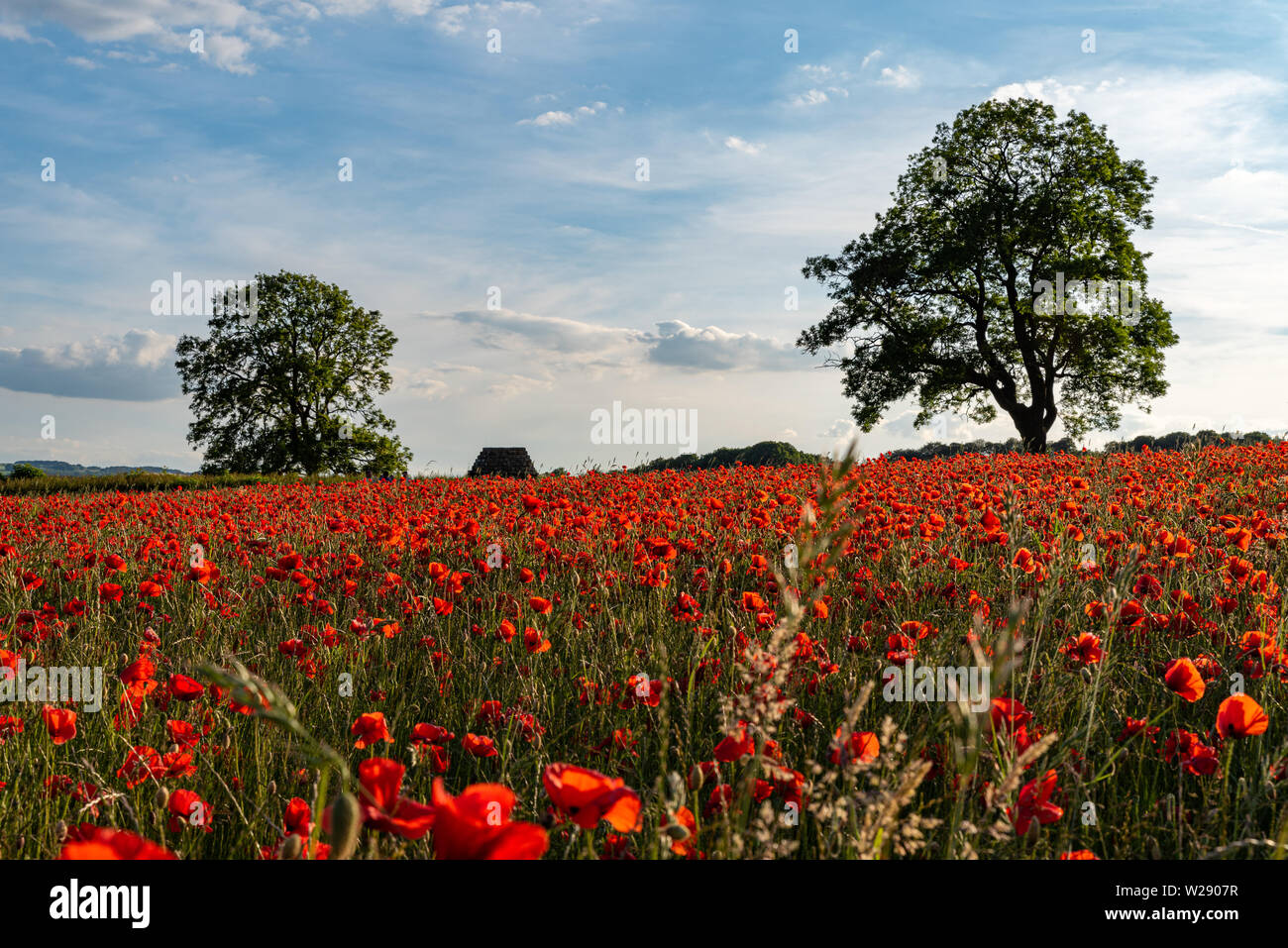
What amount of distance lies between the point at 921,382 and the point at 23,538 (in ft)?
80.2

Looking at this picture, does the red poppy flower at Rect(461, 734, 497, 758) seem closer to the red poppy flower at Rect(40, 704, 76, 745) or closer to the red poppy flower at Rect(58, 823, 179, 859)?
the red poppy flower at Rect(40, 704, 76, 745)

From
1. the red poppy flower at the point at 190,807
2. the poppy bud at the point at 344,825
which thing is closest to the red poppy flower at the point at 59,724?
the red poppy flower at the point at 190,807

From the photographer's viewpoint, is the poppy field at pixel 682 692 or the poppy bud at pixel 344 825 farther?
the poppy field at pixel 682 692

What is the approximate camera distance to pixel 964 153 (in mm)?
26156

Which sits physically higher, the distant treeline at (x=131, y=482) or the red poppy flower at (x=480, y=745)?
the distant treeline at (x=131, y=482)

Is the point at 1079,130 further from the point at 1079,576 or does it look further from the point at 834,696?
the point at 834,696

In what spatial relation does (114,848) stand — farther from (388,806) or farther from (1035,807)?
(1035,807)

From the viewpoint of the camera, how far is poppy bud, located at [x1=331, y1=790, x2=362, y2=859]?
808mm

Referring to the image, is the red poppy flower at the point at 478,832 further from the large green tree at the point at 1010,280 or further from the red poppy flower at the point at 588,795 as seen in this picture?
the large green tree at the point at 1010,280

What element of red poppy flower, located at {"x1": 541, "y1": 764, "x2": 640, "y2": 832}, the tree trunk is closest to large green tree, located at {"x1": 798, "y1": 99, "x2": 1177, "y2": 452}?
the tree trunk

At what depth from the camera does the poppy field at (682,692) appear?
4.44 feet

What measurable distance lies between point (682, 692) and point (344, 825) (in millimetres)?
2554

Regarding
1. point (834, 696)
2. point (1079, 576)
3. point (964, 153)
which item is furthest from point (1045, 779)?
point (964, 153)

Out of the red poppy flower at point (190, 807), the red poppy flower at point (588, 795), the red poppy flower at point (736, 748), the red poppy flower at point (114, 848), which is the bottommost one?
the red poppy flower at point (190, 807)
